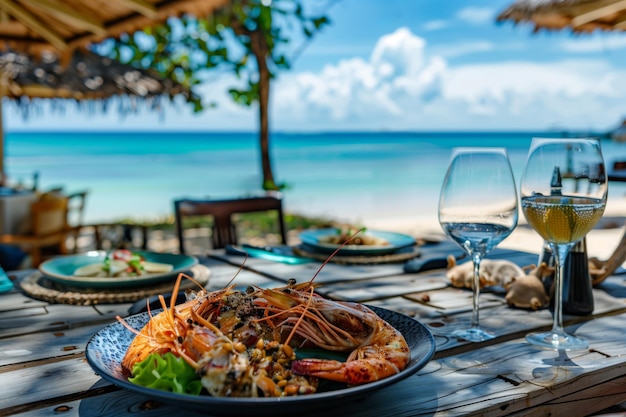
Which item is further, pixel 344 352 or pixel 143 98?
pixel 143 98

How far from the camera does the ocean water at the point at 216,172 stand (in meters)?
16.4

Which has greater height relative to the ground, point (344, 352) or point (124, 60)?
point (124, 60)

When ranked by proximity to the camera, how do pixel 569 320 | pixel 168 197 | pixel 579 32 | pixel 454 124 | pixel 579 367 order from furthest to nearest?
pixel 454 124
pixel 168 197
pixel 579 32
pixel 569 320
pixel 579 367

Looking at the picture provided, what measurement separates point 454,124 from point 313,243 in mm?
61799

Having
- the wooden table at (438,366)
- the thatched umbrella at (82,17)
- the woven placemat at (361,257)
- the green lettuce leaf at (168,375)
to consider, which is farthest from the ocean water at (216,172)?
the green lettuce leaf at (168,375)

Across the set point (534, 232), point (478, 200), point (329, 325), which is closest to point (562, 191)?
point (478, 200)

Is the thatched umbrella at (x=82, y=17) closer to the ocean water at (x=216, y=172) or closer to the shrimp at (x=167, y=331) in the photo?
the ocean water at (x=216, y=172)

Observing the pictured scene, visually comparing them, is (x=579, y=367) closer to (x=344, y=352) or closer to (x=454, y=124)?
(x=344, y=352)

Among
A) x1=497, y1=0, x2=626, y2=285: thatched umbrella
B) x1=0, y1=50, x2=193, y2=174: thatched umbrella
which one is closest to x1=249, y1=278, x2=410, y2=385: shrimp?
x1=497, y1=0, x2=626, y2=285: thatched umbrella

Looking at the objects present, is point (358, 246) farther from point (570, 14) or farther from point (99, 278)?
point (570, 14)

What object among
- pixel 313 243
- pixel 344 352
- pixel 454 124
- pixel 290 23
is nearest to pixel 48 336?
pixel 344 352

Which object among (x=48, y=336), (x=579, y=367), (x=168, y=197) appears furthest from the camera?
(x=168, y=197)

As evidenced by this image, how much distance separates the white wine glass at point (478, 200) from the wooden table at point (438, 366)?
0.14 m

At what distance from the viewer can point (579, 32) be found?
5.87m
